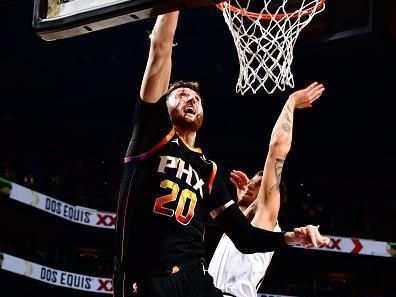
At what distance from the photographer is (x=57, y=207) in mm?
12258

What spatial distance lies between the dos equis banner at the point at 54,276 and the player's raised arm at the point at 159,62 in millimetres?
9310

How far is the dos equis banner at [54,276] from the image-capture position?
11.6 metres

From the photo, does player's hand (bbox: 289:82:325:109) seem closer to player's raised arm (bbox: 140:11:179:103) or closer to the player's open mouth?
the player's open mouth

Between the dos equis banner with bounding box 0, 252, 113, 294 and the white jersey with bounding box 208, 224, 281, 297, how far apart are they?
8.02 meters

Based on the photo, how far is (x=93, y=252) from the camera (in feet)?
47.3

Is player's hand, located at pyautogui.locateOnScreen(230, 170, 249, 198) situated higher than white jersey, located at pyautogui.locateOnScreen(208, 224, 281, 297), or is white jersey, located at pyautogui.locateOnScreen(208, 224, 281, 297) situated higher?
player's hand, located at pyautogui.locateOnScreen(230, 170, 249, 198)

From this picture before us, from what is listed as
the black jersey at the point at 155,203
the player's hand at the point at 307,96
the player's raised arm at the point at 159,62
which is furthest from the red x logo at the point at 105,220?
the player's raised arm at the point at 159,62

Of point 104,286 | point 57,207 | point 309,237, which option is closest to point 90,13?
point 309,237

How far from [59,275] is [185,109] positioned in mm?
9703

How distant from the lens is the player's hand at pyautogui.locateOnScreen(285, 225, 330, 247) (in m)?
3.08

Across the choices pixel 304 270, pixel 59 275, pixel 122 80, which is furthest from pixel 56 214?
pixel 304 270

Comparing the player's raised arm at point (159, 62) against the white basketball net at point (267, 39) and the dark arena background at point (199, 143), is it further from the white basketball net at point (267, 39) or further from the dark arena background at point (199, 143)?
→ the dark arena background at point (199, 143)

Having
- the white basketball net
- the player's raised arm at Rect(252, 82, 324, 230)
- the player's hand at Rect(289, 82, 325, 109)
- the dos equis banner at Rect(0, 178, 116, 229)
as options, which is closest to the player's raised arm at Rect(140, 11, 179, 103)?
the player's raised arm at Rect(252, 82, 324, 230)

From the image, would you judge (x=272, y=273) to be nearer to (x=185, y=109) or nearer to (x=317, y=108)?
(x=317, y=108)
